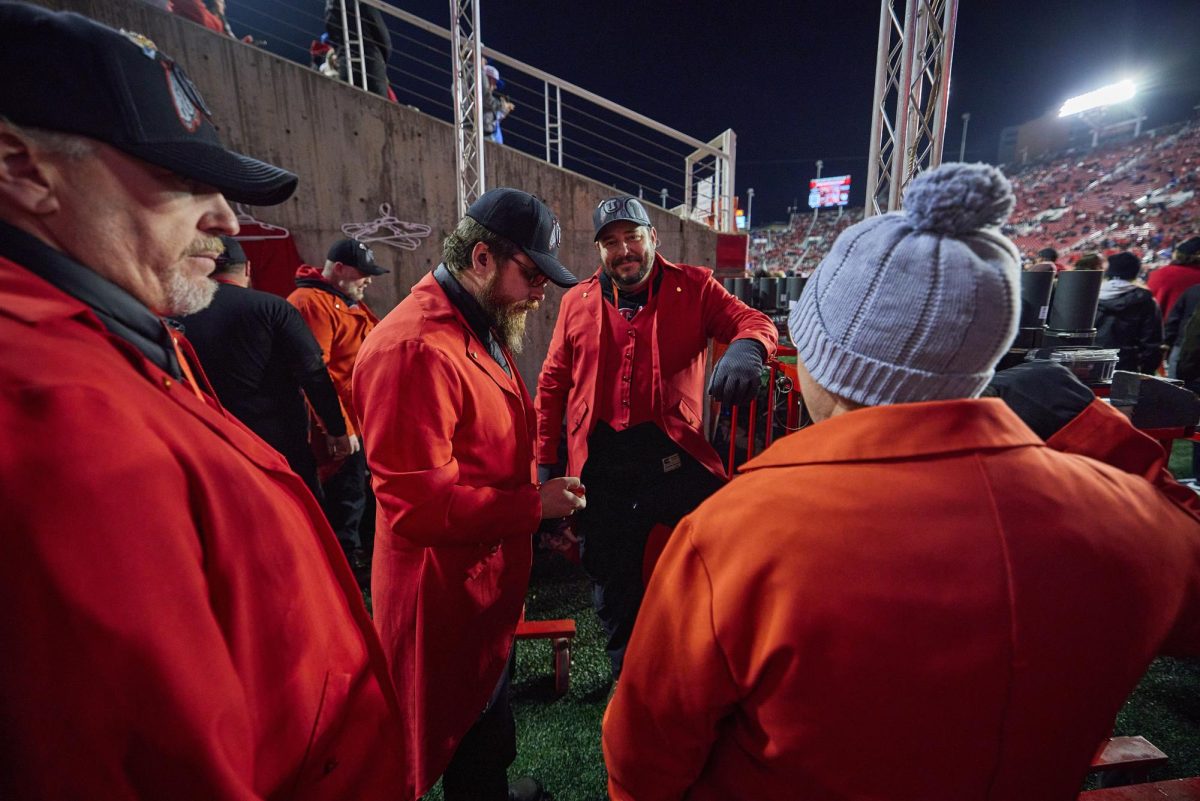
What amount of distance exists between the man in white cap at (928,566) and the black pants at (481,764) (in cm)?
139

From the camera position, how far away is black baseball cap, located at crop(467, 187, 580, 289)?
1896 millimetres

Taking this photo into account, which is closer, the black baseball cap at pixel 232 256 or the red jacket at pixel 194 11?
the black baseball cap at pixel 232 256

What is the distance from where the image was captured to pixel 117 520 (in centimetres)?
63

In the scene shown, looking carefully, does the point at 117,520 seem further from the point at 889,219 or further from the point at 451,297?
the point at 451,297

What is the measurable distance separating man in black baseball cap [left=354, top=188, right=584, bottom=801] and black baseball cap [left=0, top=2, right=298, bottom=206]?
816mm

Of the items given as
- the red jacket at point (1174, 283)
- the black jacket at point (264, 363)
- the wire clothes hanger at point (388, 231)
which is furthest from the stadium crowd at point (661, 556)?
the red jacket at point (1174, 283)

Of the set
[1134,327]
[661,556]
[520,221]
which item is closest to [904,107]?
[520,221]

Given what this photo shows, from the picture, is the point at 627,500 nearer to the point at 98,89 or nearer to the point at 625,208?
the point at 625,208

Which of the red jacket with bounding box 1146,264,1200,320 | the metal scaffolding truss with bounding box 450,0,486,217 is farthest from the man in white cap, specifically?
the red jacket with bounding box 1146,264,1200,320

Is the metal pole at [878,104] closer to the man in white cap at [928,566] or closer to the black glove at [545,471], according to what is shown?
the black glove at [545,471]

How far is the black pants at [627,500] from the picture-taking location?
2842 mm

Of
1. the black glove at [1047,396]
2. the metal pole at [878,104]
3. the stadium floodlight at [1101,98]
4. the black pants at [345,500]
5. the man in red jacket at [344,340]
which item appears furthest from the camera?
the stadium floodlight at [1101,98]

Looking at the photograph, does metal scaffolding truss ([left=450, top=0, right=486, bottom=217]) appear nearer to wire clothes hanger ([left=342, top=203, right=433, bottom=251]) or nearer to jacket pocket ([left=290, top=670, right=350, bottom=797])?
wire clothes hanger ([left=342, top=203, right=433, bottom=251])

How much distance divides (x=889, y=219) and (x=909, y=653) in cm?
70
